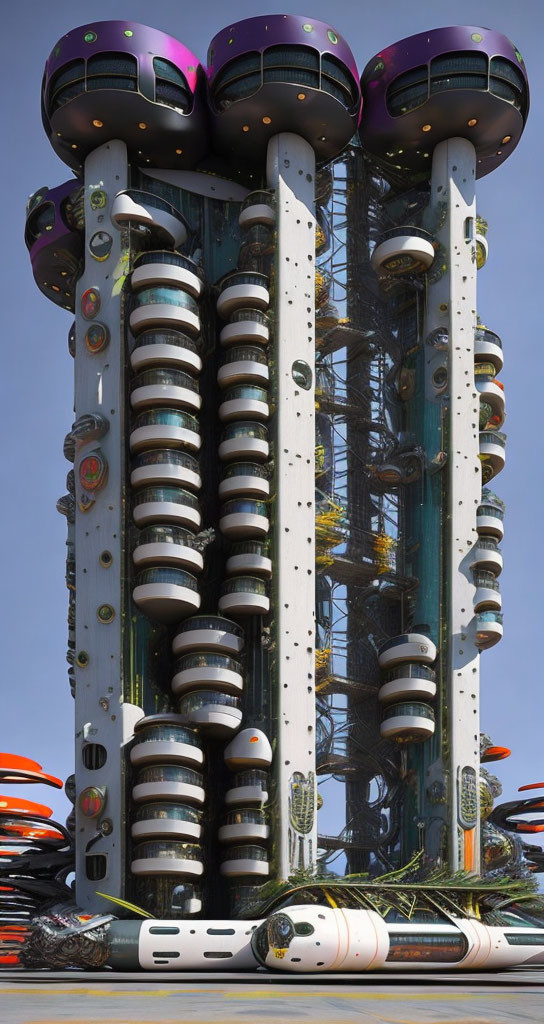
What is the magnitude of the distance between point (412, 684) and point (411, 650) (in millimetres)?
1421

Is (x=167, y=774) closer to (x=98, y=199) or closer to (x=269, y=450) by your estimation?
(x=269, y=450)

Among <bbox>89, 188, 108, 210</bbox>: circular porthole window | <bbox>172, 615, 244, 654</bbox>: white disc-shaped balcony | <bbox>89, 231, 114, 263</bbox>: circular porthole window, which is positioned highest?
<bbox>89, 188, 108, 210</bbox>: circular porthole window

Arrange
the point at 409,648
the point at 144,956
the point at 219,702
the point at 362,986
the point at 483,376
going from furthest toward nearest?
the point at 483,376, the point at 409,648, the point at 219,702, the point at 144,956, the point at 362,986

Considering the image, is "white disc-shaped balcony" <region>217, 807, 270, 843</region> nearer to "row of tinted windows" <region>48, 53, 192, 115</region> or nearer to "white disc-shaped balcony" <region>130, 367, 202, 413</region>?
"white disc-shaped balcony" <region>130, 367, 202, 413</region>

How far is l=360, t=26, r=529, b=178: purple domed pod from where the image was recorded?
6738 cm

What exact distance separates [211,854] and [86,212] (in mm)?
27740

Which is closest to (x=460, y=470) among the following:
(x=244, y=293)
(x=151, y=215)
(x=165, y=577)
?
(x=244, y=293)

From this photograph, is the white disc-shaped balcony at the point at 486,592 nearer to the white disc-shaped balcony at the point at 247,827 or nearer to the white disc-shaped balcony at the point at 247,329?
the white disc-shaped balcony at the point at 247,827

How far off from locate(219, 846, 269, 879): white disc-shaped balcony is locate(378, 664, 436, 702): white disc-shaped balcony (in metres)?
9.42

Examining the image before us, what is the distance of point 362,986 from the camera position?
1375 inches

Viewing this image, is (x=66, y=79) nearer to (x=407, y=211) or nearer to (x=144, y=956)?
(x=407, y=211)

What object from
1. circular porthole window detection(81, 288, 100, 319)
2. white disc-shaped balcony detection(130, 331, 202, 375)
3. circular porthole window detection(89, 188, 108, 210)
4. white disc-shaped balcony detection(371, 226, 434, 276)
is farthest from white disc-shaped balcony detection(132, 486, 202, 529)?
white disc-shaped balcony detection(371, 226, 434, 276)

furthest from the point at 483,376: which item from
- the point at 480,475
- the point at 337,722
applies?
the point at 337,722

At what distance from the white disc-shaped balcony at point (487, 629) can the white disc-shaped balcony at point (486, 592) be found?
0.30 meters
